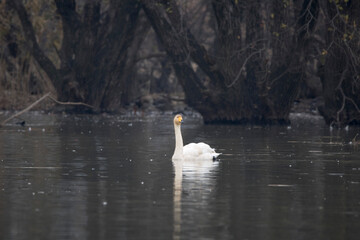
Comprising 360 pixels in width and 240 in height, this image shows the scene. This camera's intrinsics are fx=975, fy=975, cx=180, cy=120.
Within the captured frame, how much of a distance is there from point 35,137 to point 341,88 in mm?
12301

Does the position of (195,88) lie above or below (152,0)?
below

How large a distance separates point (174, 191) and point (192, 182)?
1.51 meters

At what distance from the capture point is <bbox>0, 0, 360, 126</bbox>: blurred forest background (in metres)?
36.6

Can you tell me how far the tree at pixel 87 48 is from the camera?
48.0 m

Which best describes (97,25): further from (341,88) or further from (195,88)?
(341,88)

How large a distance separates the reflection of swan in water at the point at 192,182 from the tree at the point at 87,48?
1094 inches

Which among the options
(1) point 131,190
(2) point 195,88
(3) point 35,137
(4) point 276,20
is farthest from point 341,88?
(1) point 131,190

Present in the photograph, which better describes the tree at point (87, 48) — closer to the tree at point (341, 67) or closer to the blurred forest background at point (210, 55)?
the blurred forest background at point (210, 55)

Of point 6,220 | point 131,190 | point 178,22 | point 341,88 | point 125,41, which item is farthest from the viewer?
point 125,41

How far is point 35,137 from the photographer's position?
30250mm

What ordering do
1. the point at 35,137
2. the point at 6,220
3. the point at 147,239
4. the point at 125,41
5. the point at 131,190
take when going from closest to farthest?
the point at 147,239 → the point at 6,220 → the point at 131,190 → the point at 35,137 → the point at 125,41

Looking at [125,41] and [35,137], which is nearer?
[35,137]

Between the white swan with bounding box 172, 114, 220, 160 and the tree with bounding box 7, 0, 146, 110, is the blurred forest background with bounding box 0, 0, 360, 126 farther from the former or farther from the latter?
the white swan with bounding box 172, 114, 220, 160

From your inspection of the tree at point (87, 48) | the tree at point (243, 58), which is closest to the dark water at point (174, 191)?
the tree at point (243, 58)
